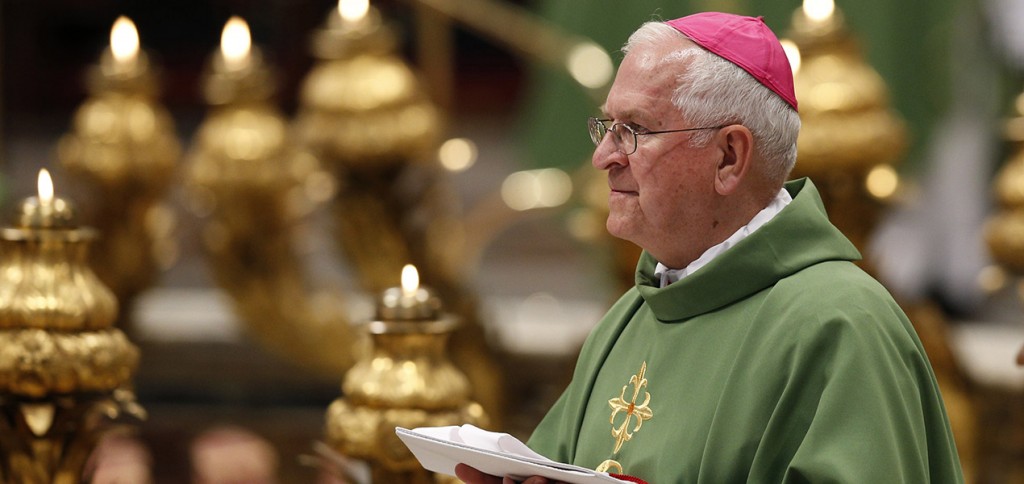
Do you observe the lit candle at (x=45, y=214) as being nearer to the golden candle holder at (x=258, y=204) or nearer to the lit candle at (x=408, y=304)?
the lit candle at (x=408, y=304)

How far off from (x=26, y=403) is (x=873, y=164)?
2036mm

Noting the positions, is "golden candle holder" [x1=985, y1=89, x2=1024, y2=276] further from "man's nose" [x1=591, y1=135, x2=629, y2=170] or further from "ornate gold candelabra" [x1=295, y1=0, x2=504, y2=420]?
"man's nose" [x1=591, y1=135, x2=629, y2=170]

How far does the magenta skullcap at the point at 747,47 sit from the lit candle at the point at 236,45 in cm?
291

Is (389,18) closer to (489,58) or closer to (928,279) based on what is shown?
(489,58)

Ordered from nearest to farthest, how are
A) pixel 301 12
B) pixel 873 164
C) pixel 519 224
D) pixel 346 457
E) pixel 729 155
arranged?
pixel 729 155, pixel 346 457, pixel 873 164, pixel 519 224, pixel 301 12

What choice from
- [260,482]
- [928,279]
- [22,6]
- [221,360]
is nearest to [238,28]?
[260,482]

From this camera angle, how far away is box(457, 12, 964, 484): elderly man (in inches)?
81.1

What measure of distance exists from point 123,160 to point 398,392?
2.64 metres

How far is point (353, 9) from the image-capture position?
5.10 metres

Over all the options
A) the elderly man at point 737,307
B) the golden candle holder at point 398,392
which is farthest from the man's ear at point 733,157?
the golden candle holder at point 398,392

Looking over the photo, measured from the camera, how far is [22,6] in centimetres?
1109

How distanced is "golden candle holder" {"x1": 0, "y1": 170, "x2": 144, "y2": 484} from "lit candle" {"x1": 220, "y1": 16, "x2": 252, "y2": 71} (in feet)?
7.20

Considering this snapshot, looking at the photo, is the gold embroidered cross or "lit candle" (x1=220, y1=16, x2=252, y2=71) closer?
the gold embroidered cross

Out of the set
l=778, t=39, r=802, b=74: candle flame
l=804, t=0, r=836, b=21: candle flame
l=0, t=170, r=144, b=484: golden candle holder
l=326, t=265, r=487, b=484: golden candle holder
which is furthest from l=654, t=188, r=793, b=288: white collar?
l=804, t=0, r=836, b=21: candle flame
